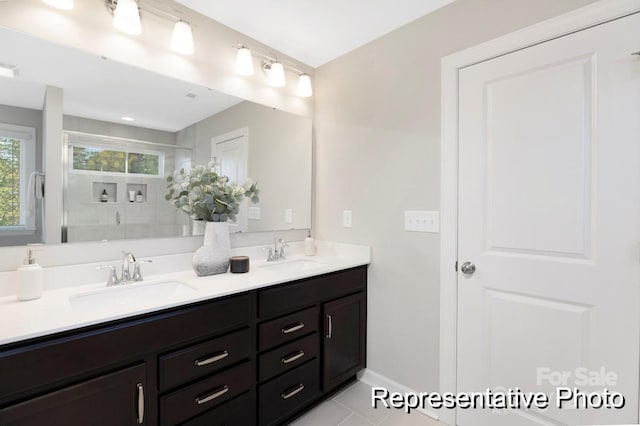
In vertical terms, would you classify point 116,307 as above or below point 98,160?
below

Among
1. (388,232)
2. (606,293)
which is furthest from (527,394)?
(388,232)

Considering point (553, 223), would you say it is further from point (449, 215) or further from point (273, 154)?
point (273, 154)

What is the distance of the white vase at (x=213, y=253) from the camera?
1606mm

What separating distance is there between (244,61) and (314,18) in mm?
501

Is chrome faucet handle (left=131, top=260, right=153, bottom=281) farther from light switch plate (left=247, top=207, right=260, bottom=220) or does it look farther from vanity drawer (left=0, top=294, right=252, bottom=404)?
light switch plate (left=247, top=207, right=260, bottom=220)

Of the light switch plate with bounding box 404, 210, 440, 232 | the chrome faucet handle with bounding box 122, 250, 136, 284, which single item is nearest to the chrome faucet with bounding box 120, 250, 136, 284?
the chrome faucet handle with bounding box 122, 250, 136, 284

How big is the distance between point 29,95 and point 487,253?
88.8 inches

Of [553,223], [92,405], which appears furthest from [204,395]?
[553,223]

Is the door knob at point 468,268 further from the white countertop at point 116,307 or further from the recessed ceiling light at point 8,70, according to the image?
the recessed ceiling light at point 8,70

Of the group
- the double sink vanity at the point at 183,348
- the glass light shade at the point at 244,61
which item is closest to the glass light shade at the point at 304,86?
the glass light shade at the point at 244,61

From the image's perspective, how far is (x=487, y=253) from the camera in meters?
1.56

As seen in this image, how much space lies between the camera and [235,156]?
196cm

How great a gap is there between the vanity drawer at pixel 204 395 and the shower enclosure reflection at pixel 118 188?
2.69 feet

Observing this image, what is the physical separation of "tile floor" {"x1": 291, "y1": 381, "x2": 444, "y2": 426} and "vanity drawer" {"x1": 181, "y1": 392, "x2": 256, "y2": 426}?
0.39 m
